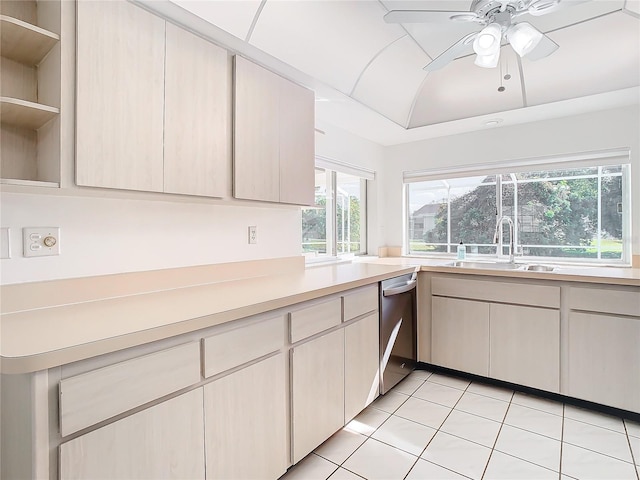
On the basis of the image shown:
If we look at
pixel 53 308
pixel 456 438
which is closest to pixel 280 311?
pixel 53 308

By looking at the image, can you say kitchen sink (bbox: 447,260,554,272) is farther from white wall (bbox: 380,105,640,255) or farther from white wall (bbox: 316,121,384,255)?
white wall (bbox: 316,121,384,255)

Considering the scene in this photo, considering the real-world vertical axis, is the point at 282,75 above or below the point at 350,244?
above

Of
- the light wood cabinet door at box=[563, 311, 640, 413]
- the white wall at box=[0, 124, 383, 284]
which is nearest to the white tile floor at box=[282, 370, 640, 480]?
the light wood cabinet door at box=[563, 311, 640, 413]

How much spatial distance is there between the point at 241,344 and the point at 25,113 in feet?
3.70

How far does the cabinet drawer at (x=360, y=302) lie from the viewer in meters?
1.99

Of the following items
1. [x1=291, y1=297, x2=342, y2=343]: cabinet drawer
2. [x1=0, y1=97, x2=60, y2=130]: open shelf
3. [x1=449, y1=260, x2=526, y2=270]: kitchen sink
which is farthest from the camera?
[x1=449, y1=260, x2=526, y2=270]: kitchen sink

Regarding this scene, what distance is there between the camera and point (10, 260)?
132cm

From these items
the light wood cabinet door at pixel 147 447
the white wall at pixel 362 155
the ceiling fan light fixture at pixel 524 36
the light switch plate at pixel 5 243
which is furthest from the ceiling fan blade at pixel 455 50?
the light switch plate at pixel 5 243

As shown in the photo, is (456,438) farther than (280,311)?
Yes

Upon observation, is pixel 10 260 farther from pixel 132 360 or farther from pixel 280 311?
pixel 280 311

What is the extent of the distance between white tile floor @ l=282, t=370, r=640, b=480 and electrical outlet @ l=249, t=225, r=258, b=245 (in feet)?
4.12

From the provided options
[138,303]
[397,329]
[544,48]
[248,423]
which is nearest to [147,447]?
[248,423]

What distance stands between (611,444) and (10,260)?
9.83ft

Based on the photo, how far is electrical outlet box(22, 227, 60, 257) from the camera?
1351 mm
